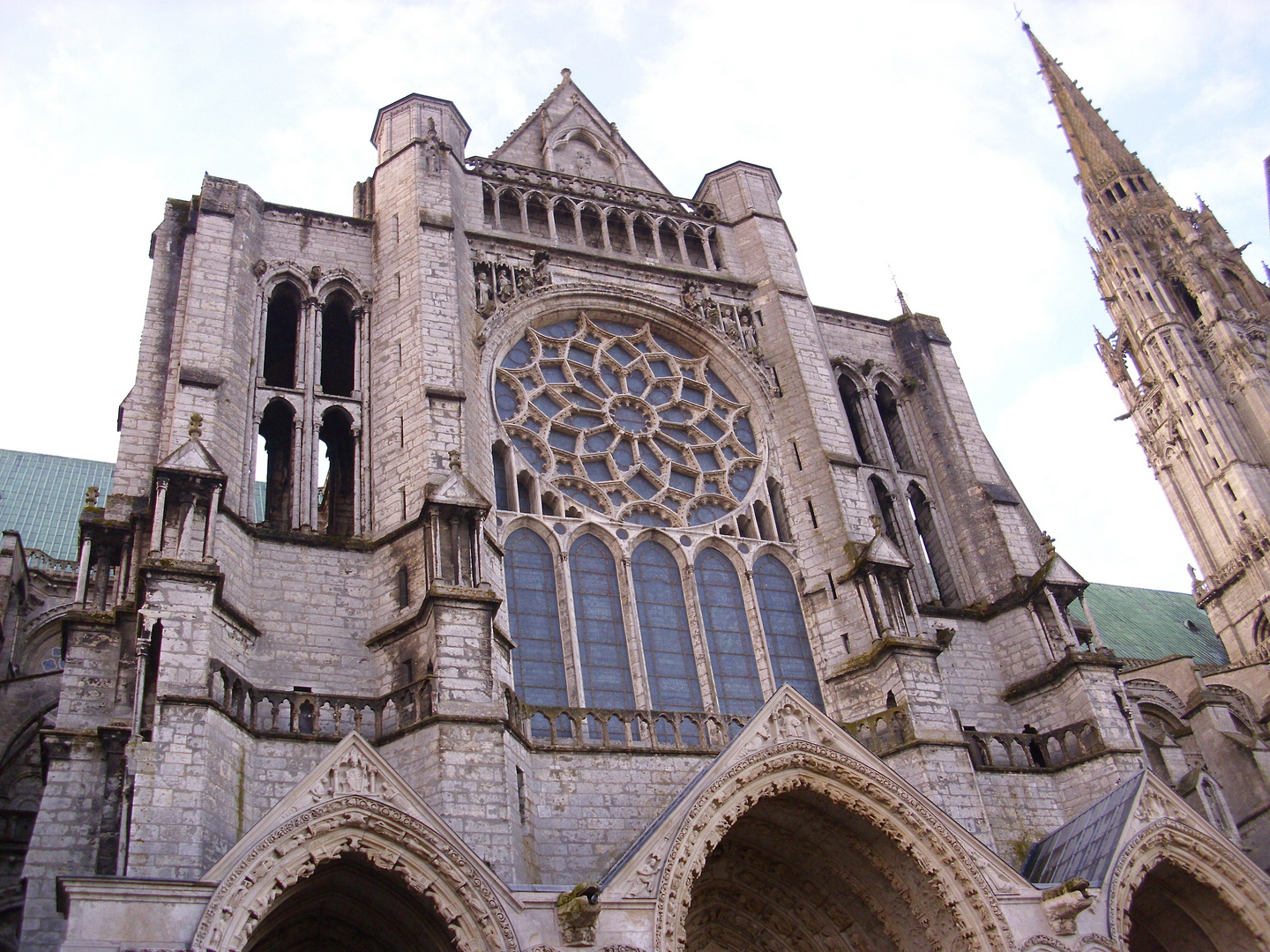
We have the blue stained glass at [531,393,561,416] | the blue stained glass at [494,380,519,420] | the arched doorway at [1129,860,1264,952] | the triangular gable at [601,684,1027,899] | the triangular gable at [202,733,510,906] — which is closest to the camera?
the triangular gable at [202,733,510,906]

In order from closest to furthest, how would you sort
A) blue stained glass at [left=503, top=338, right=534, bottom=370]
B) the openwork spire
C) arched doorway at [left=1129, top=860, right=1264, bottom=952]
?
arched doorway at [left=1129, top=860, right=1264, bottom=952], blue stained glass at [left=503, top=338, right=534, bottom=370], the openwork spire

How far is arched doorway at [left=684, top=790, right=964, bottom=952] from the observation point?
14.1m

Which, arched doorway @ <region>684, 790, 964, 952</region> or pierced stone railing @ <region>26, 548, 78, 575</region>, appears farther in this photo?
pierced stone railing @ <region>26, 548, 78, 575</region>

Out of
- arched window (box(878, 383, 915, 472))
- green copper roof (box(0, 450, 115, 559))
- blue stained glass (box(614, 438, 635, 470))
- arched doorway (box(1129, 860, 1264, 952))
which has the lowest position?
arched doorway (box(1129, 860, 1264, 952))

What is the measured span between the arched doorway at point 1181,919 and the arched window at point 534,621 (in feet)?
25.6

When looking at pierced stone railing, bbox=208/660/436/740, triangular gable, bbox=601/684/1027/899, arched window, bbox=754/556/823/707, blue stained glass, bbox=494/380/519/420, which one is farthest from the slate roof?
blue stained glass, bbox=494/380/519/420

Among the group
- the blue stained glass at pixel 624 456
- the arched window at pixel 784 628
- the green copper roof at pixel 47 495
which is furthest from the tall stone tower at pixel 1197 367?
the green copper roof at pixel 47 495

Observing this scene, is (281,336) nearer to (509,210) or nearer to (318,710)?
(509,210)

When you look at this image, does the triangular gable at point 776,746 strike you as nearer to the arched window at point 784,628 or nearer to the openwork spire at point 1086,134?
the arched window at point 784,628

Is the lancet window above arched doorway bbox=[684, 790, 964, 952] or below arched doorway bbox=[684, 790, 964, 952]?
above

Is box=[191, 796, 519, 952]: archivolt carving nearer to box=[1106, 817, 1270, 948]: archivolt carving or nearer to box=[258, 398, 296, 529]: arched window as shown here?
box=[258, 398, 296, 529]: arched window

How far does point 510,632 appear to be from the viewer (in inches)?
634

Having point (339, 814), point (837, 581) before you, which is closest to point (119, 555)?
point (339, 814)

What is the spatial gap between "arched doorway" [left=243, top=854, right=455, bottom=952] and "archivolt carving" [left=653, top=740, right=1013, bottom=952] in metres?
2.78
